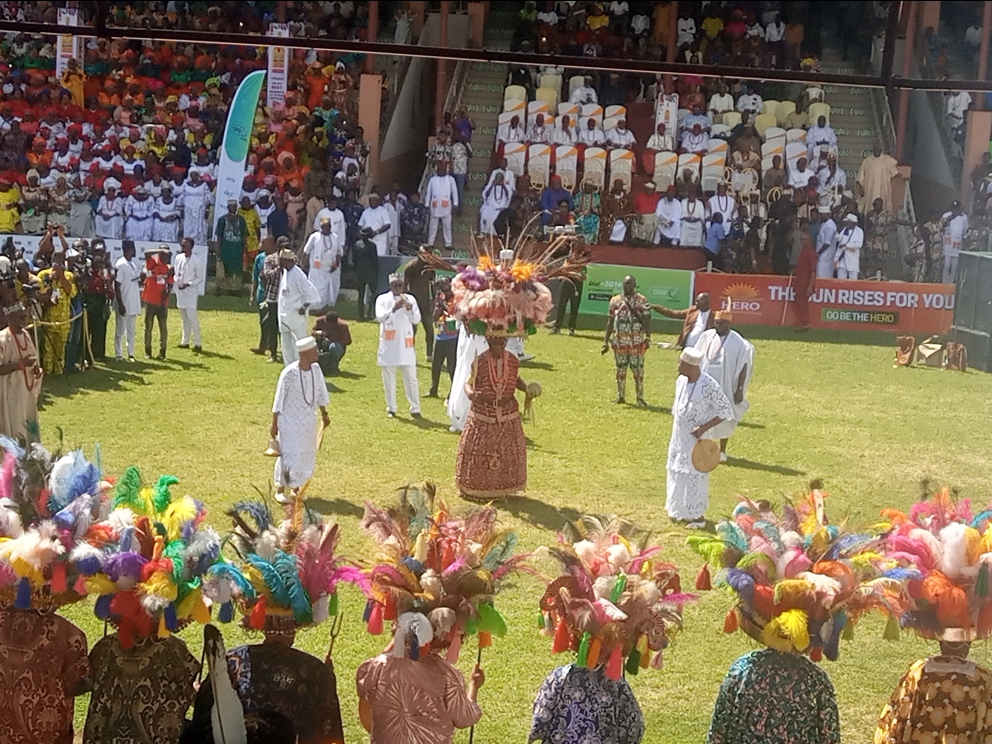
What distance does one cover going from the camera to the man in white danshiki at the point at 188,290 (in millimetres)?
17891

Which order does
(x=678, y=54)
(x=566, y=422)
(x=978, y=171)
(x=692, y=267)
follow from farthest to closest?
(x=678, y=54), (x=978, y=171), (x=692, y=267), (x=566, y=422)

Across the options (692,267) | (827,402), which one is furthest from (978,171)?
(827,402)

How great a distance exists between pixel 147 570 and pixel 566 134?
814 inches

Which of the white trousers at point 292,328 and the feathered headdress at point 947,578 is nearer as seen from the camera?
the feathered headdress at point 947,578

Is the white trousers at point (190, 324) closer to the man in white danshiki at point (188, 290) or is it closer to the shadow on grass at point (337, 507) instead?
the man in white danshiki at point (188, 290)

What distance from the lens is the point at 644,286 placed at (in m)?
21.8

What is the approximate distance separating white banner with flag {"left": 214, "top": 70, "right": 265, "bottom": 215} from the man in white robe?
1000 cm

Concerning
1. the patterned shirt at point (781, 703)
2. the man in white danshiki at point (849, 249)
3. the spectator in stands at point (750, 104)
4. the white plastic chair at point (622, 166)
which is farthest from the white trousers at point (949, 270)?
the patterned shirt at point (781, 703)

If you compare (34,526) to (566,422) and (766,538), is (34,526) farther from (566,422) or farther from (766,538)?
(566,422)

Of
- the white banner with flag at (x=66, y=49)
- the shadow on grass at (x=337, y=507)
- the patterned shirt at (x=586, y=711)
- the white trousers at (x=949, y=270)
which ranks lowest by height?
the shadow on grass at (x=337, y=507)

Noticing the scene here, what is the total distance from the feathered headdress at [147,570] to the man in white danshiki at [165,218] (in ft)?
57.6

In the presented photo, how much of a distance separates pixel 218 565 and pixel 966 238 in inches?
790

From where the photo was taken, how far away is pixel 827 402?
16.8 meters

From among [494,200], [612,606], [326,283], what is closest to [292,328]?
[326,283]
